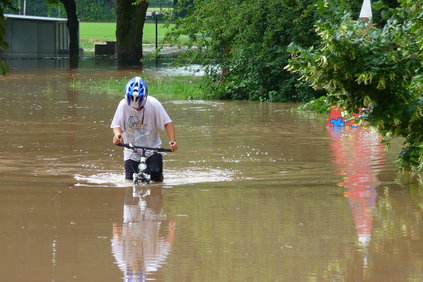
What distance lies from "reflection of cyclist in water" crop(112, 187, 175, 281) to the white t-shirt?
0.61 m

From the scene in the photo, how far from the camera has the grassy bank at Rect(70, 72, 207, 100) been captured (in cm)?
2442

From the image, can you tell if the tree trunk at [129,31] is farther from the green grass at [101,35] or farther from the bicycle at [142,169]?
the bicycle at [142,169]

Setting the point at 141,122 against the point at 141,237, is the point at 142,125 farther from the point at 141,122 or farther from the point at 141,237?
the point at 141,237

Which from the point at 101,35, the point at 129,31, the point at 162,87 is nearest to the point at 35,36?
the point at 129,31

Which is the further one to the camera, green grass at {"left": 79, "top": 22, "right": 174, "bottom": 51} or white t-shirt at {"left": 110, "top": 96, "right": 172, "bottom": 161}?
green grass at {"left": 79, "top": 22, "right": 174, "bottom": 51}

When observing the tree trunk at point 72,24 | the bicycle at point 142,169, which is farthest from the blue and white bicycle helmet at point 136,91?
the tree trunk at point 72,24

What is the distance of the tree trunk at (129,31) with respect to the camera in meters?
39.5

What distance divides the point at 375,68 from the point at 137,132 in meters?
2.73

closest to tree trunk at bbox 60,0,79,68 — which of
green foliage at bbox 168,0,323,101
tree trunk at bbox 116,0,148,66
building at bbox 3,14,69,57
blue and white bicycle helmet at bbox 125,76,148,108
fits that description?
building at bbox 3,14,69,57

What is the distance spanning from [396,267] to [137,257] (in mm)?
1986

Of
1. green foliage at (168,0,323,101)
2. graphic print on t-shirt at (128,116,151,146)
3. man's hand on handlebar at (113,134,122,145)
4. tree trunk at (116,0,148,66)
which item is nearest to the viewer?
man's hand on handlebar at (113,134,122,145)

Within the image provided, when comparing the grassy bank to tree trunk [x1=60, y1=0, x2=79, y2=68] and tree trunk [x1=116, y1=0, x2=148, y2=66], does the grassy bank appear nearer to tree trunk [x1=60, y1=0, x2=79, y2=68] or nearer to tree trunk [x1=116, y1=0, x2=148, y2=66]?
tree trunk [x1=116, y1=0, x2=148, y2=66]

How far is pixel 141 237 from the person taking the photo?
8164 mm

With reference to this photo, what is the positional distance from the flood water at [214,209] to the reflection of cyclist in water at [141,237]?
0.02 meters
